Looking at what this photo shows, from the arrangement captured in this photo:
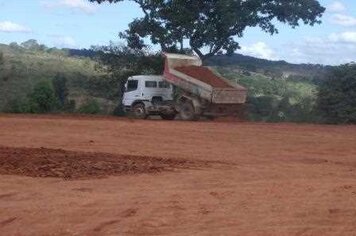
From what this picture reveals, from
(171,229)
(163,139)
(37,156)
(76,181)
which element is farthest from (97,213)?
(163,139)

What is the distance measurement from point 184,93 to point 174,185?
66.7 feet

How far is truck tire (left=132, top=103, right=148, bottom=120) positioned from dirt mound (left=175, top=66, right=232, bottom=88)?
2.75 m

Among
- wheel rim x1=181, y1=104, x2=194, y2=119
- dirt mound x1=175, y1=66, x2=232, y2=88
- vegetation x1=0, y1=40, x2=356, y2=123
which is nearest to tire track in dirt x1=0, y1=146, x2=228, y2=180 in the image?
dirt mound x1=175, y1=66, x2=232, y2=88

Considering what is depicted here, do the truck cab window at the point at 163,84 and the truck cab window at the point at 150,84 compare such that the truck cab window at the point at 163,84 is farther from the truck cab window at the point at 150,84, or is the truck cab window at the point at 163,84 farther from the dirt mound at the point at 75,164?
the dirt mound at the point at 75,164

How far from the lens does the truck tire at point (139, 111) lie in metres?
32.7

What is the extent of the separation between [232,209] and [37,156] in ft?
23.4

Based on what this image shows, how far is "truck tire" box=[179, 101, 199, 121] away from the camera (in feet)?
102

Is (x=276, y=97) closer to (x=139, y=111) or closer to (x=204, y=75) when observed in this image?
(x=139, y=111)

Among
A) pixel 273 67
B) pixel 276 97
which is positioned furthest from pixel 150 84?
pixel 273 67

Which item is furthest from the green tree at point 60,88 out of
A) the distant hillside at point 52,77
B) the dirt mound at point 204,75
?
the dirt mound at point 204,75

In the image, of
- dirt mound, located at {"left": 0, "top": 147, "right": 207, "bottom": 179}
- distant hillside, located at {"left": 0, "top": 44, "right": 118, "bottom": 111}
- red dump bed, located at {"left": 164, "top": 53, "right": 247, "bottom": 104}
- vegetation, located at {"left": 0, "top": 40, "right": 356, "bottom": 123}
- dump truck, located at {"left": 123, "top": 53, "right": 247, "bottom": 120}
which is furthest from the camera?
distant hillside, located at {"left": 0, "top": 44, "right": 118, "bottom": 111}

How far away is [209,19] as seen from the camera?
38.2m

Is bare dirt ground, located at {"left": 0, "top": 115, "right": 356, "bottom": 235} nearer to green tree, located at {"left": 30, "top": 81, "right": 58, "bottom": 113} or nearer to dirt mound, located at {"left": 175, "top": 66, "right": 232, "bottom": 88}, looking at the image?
dirt mound, located at {"left": 175, "top": 66, "right": 232, "bottom": 88}

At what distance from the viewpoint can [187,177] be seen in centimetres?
1240
